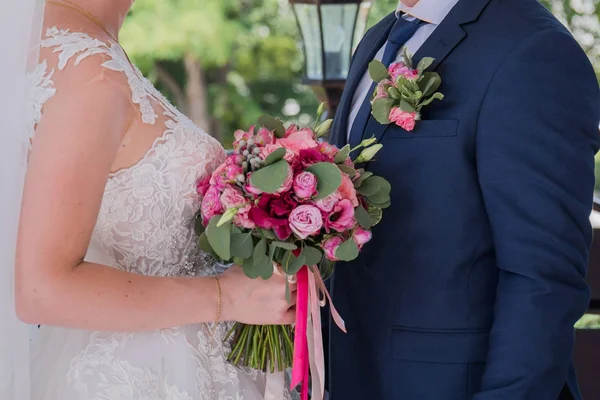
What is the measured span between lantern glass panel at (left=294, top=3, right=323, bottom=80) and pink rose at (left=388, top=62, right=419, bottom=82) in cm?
193

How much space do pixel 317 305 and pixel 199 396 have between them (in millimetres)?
368

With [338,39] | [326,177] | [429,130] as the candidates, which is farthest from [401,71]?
[338,39]

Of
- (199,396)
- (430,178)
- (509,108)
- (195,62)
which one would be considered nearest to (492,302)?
(430,178)

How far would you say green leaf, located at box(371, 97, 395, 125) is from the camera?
2129mm

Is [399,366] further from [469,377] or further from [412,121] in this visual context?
[412,121]

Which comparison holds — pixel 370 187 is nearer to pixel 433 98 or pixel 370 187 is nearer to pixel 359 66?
pixel 433 98

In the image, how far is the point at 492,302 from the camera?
84.4 inches

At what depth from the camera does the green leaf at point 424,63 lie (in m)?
2.08

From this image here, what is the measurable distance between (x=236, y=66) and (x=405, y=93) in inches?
523

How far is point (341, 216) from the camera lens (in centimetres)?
188

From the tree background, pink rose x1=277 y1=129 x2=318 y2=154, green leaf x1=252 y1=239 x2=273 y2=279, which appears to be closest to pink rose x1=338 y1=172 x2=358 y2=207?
pink rose x1=277 y1=129 x2=318 y2=154

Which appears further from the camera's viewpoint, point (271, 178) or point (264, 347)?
point (264, 347)

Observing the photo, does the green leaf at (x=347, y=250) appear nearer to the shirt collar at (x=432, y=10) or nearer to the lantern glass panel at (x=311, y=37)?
the shirt collar at (x=432, y=10)

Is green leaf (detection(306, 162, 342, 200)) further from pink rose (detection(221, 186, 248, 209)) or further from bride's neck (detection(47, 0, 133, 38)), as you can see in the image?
bride's neck (detection(47, 0, 133, 38))
